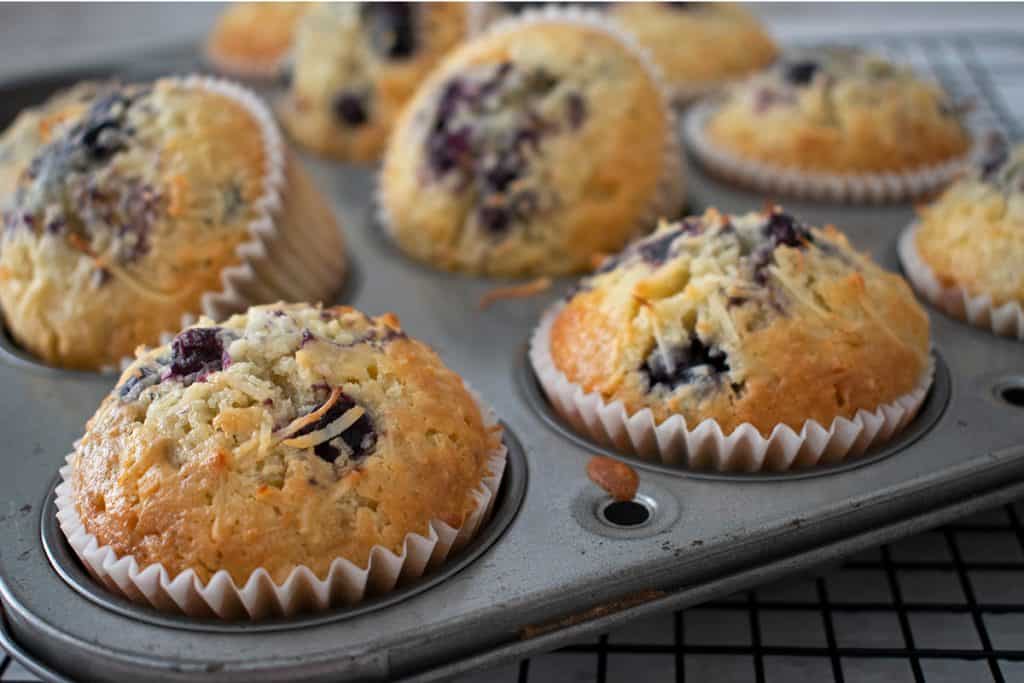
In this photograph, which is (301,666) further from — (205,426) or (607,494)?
(607,494)

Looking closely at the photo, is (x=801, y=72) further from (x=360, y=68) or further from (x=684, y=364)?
(x=684, y=364)

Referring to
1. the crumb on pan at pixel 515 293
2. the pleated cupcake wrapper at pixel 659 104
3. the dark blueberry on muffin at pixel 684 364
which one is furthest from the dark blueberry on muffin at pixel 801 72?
the dark blueberry on muffin at pixel 684 364

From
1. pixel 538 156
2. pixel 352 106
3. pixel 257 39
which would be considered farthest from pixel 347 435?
pixel 257 39

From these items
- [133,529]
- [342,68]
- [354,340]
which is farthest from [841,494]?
[342,68]

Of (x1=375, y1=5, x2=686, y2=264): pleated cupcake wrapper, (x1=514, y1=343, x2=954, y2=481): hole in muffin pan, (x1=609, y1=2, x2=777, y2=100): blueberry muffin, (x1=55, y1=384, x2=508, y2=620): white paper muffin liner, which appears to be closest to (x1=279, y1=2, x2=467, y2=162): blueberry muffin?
(x1=375, y1=5, x2=686, y2=264): pleated cupcake wrapper

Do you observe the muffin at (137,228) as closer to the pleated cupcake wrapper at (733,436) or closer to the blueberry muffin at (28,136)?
the blueberry muffin at (28,136)
